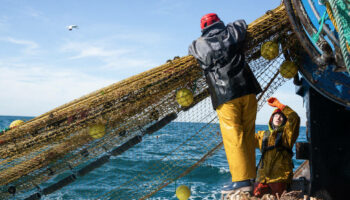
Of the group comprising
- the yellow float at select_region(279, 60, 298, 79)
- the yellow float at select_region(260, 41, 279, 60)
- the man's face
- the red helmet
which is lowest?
the man's face

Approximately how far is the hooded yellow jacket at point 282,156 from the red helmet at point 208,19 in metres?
1.89

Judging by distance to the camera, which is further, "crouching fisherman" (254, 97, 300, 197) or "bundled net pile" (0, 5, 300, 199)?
"crouching fisherman" (254, 97, 300, 197)

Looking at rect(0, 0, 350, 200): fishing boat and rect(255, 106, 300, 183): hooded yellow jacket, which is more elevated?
rect(0, 0, 350, 200): fishing boat

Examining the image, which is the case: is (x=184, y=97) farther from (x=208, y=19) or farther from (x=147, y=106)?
(x=208, y=19)

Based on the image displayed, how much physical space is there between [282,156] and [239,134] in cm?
172

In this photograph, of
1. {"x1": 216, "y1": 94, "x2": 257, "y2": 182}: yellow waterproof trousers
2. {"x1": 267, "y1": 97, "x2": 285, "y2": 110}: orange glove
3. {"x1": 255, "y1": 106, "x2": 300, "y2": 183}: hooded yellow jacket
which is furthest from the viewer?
{"x1": 267, "y1": 97, "x2": 285, "y2": 110}: orange glove

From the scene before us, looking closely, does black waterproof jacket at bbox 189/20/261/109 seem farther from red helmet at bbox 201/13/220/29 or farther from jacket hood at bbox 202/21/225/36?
red helmet at bbox 201/13/220/29

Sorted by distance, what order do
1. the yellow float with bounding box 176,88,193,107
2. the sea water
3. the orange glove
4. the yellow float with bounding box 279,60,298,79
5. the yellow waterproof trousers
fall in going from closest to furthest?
the yellow waterproof trousers, the yellow float with bounding box 176,88,193,107, the yellow float with bounding box 279,60,298,79, the orange glove, the sea water

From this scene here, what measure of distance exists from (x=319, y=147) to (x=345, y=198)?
0.94 meters

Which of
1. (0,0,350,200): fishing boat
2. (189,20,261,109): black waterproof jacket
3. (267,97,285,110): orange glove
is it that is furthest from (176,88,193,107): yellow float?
(267,97,285,110): orange glove

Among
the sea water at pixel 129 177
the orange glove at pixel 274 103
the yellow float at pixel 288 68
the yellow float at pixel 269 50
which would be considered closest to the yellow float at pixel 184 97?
the yellow float at pixel 269 50

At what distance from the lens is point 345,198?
469 cm

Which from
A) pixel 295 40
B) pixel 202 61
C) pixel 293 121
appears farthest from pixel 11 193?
pixel 295 40

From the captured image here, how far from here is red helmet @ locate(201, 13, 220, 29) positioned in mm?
3293
